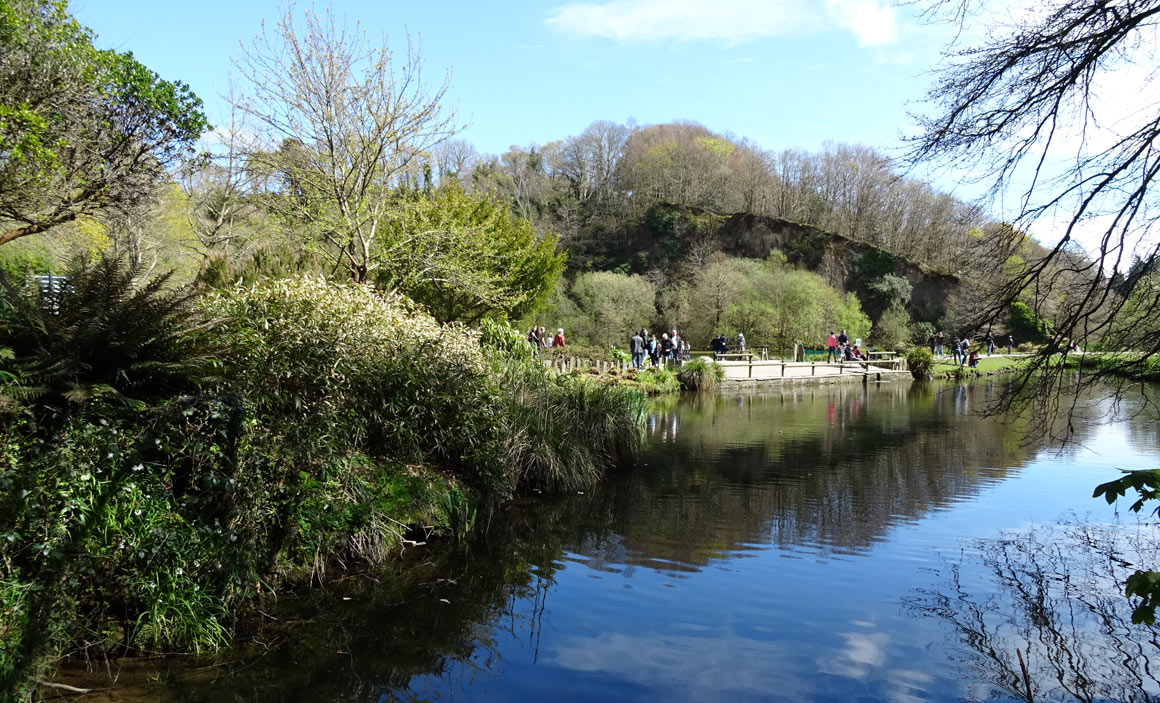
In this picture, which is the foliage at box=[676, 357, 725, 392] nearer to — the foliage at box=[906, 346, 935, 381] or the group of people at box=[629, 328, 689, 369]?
the group of people at box=[629, 328, 689, 369]

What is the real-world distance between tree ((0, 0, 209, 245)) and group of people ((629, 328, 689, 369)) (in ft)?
61.1

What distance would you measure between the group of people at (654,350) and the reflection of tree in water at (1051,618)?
19.4 meters

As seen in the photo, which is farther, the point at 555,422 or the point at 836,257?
the point at 836,257

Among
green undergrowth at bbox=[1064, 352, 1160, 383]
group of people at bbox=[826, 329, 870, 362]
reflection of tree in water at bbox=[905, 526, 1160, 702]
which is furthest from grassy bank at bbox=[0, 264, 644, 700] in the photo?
group of people at bbox=[826, 329, 870, 362]

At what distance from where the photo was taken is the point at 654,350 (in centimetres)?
3009

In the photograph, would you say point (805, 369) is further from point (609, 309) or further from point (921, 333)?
point (921, 333)

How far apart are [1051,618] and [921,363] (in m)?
30.1

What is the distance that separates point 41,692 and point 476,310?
70.0 ft

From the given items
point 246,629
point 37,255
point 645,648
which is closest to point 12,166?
point 246,629

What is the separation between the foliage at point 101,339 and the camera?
200 inches

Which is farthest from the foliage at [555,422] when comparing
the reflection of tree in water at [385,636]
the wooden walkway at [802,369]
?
the wooden walkway at [802,369]

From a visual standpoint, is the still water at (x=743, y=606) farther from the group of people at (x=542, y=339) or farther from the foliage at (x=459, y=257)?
the group of people at (x=542, y=339)

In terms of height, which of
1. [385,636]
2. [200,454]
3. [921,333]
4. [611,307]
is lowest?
[385,636]

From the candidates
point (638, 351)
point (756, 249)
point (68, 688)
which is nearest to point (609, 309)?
point (638, 351)
